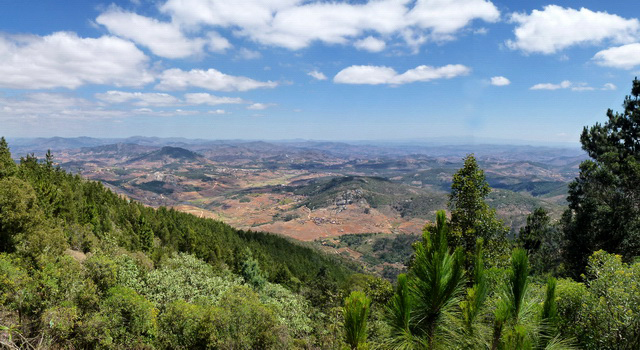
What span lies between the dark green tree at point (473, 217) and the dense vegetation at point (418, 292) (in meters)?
0.06

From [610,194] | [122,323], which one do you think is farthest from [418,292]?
[610,194]

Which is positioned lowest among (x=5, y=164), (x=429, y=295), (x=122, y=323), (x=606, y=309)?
(x=122, y=323)

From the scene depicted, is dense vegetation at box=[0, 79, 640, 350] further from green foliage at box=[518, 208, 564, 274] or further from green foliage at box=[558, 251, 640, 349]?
green foliage at box=[518, 208, 564, 274]

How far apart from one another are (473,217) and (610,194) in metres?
20.8

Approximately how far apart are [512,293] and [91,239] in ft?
165

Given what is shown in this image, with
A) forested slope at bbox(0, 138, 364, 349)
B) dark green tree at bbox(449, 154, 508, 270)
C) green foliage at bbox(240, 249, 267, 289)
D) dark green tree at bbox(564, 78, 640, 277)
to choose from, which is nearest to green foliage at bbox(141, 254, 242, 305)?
forested slope at bbox(0, 138, 364, 349)

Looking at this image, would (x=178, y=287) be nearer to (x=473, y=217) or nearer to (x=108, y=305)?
(x=108, y=305)

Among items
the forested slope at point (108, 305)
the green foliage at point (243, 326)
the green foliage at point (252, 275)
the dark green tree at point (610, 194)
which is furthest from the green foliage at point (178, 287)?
the dark green tree at point (610, 194)

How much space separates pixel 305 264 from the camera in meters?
108

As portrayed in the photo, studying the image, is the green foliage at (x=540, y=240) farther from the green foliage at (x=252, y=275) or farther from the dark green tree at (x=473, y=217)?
the green foliage at (x=252, y=275)

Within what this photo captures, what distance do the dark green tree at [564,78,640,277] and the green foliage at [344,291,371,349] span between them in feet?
94.1

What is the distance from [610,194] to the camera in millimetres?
26391

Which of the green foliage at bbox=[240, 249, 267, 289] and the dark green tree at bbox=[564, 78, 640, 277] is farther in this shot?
the green foliage at bbox=[240, 249, 267, 289]

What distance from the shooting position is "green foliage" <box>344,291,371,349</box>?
493 centimetres
